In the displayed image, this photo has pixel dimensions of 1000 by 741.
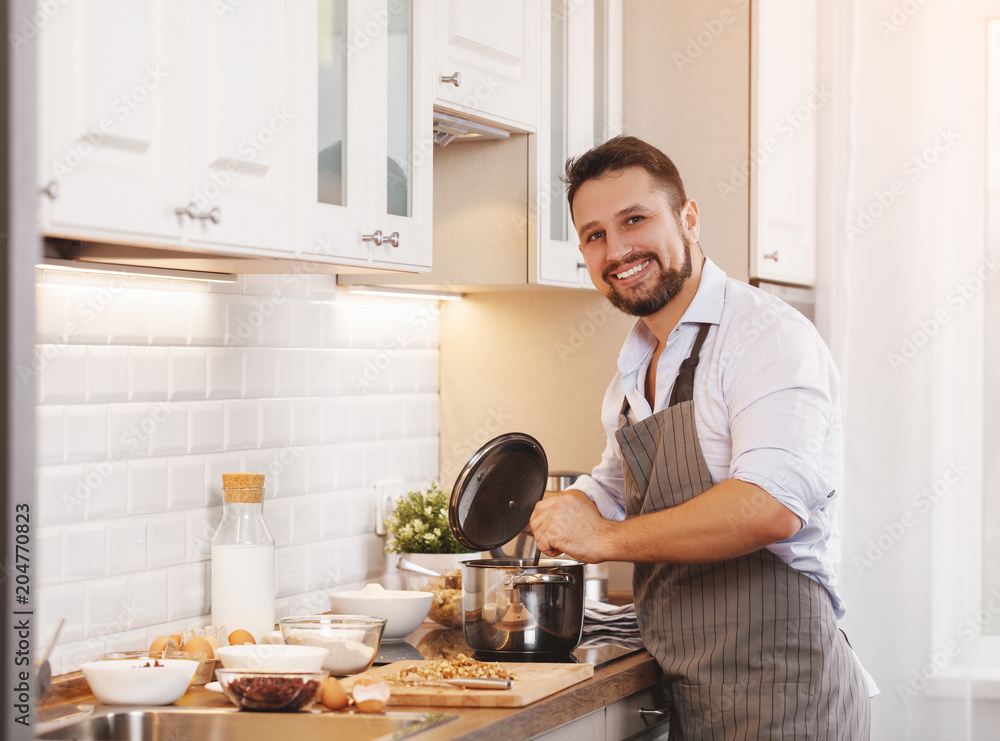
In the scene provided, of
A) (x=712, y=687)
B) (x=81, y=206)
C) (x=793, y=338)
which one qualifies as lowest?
(x=712, y=687)

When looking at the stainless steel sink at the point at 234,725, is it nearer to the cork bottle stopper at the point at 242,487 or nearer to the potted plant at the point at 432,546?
the cork bottle stopper at the point at 242,487

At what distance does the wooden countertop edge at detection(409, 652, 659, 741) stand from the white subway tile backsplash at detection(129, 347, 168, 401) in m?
0.72

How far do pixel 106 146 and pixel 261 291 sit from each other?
2.75 feet

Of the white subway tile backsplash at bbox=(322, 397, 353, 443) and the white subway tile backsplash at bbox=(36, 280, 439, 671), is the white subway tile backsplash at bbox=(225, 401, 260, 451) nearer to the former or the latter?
the white subway tile backsplash at bbox=(36, 280, 439, 671)

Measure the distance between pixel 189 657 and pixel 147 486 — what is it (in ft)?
1.13

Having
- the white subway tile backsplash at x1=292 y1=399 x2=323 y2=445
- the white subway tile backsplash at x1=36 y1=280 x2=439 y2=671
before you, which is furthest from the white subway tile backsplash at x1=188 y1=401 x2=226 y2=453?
the white subway tile backsplash at x1=292 y1=399 x2=323 y2=445

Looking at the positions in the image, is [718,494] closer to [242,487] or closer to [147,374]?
[242,487]

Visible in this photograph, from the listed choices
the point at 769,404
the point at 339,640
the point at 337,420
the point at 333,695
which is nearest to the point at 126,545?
the point at 339,640

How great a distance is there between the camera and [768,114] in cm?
254

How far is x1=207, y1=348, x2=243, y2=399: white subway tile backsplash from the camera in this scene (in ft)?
6.61

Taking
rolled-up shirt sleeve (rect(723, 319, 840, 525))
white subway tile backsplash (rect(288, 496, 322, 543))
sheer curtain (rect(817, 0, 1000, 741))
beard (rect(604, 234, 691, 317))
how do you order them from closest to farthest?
rolled-up shirt sleeve (rect(723, 319, 840, 525)) → beard (rect(604, 234, 691, 317)) → white subway tile backsplash (rect(288, 496, 322, 543)) → sheer curtain (rect(817, 0, 1000, 741))

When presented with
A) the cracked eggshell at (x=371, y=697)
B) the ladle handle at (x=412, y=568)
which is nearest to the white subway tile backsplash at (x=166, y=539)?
the ladle handle at (x=412, y=568)

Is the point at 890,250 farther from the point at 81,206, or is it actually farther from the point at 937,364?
the point at 81,206

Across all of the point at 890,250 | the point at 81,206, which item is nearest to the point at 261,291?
the point at 81,206
